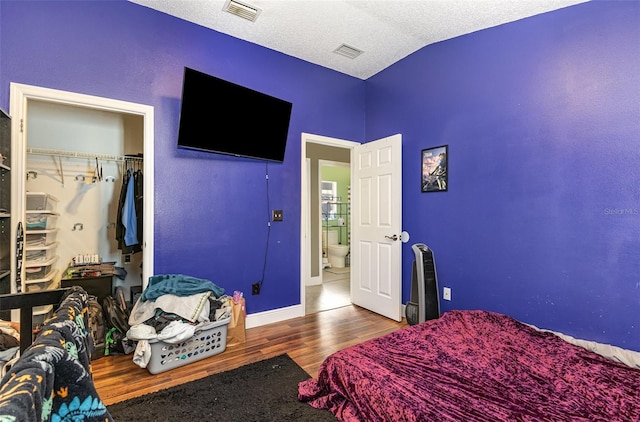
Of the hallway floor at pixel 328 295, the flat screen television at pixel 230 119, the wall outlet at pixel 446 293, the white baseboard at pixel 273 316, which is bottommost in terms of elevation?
the hallway floor at pixel 328 295

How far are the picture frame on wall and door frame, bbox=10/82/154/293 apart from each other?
269cm

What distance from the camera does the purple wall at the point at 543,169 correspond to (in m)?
1.99

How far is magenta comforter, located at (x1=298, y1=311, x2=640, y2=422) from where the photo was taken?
52.7 inches

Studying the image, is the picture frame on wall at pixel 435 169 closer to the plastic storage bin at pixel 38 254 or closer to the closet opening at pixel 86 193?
the closet opening at pixel 86 193

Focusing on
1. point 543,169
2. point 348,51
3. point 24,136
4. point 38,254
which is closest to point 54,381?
point 24,136

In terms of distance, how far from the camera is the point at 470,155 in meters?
2.79

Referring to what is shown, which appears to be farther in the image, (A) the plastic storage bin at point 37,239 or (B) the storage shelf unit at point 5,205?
(A) the plastic storage bin at point 37,239

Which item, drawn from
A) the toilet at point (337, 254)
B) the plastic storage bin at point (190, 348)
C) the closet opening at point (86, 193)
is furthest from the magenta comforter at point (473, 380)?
the toilet at point (337, 254)

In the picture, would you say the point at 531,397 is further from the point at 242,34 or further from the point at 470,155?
the point at 242,34

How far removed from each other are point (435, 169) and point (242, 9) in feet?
7.75

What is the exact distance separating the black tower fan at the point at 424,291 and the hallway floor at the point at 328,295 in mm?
1210

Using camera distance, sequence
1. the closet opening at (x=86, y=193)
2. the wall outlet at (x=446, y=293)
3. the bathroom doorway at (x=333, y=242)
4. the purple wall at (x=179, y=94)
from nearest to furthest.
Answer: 1. the purple wall at (x=179, y=94)
2. the closet opening at (x=86, y=193)
3. the wall outlet at (x=446, y=293)
4. the bathroom doorway at (x=333, y=242)

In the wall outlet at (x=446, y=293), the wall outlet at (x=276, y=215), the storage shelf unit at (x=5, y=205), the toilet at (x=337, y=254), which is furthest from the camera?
the toilet at (x=337, y=254)

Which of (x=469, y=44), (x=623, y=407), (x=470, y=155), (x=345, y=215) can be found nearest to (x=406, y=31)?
(x=469, y=44)
